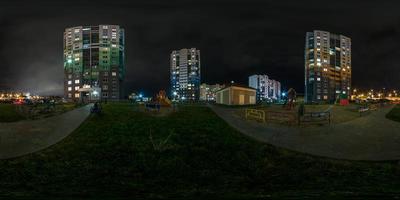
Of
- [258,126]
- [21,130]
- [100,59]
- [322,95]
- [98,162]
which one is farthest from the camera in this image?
[322,95]

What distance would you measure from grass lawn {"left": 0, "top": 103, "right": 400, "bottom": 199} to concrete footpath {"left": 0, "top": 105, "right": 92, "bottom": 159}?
75cm

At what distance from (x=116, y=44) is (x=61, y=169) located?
136258mm

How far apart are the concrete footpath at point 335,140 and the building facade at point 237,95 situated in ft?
101

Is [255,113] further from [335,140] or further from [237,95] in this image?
[237,95]

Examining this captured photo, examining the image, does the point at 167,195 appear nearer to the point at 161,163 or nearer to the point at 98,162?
the point at 161,163

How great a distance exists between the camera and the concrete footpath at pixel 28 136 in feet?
42.2

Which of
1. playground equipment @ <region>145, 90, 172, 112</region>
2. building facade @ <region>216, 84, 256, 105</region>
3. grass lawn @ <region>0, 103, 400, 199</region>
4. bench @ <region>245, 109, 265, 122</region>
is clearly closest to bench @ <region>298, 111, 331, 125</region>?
bench @ <region>245, 109, 265, 122</region>

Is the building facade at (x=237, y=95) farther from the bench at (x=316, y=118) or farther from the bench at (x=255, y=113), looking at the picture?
the bench at (x=316, y=118)

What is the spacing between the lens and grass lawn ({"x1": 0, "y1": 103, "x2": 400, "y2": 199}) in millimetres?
8320

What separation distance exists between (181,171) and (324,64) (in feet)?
550

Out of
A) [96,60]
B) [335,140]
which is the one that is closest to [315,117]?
[335,140]

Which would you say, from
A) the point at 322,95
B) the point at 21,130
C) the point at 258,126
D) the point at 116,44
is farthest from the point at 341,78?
the point at 21,130

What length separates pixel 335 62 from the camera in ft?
542

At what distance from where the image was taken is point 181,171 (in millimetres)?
10609
